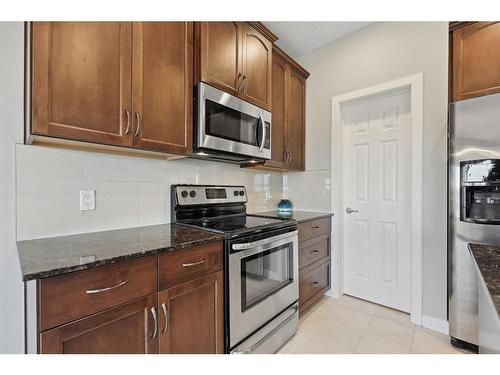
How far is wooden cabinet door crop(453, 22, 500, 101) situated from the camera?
1664 millimetres

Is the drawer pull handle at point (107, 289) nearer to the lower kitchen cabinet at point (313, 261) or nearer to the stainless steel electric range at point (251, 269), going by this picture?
the stainless steel electric range at point (251, 269)

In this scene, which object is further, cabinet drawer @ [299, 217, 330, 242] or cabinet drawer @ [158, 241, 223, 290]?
cabinet drawer @ [299, 217, 330, 242]

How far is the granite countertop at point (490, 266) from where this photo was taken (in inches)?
27.5

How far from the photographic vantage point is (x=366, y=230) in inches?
103

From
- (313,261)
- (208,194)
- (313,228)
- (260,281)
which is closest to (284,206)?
(313,228)

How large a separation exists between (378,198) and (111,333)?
247cm

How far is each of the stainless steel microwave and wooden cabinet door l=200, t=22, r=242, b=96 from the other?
9cm

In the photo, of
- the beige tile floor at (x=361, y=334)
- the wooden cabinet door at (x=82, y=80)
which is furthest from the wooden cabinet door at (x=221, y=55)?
the beige tile floor at (x=361, y=334)

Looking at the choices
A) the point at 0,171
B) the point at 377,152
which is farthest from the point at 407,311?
the point at 0,171

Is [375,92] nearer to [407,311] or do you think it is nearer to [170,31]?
[170,31]

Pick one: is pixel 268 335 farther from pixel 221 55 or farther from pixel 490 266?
pixel 221 55

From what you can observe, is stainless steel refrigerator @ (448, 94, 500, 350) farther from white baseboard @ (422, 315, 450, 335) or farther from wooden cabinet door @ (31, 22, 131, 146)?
wooden cabinet door @ (31, 22, 131, 146)

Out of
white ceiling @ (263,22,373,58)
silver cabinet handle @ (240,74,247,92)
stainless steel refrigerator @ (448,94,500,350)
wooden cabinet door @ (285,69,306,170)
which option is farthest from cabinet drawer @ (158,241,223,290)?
white ceiling @ (263,22,373,58)

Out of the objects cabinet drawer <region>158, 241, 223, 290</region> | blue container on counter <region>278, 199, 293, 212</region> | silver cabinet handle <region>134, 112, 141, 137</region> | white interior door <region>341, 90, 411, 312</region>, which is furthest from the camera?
blue container on counter <region>278, 199, 293, 212</region>
